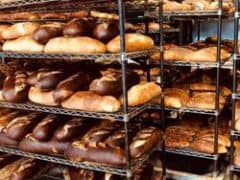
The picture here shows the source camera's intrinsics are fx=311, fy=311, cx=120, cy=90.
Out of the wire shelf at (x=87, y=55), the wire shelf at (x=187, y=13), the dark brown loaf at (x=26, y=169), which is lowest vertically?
the dark brown loaf at (x=26, y=169)

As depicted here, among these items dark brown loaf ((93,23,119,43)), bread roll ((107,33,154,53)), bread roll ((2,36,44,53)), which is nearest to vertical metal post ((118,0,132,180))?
bread roll ((107,33,154,53))

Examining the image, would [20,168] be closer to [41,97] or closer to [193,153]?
[41,97]

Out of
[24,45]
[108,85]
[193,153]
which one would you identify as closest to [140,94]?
[108,85]

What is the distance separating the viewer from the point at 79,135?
6.03 feet

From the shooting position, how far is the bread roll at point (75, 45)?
1.59 metres

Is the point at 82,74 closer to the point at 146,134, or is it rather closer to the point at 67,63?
the point at 67,63

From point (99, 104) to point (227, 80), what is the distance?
1.28 metres

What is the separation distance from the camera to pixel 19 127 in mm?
1897

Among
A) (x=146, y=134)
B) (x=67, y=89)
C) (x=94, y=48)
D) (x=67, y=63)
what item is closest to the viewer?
(x=94, y=48)

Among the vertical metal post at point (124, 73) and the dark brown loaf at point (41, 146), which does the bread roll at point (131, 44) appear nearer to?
the vertical metal post at point (124, 73)

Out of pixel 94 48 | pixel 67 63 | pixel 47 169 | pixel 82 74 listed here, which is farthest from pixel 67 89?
pixel 47 169

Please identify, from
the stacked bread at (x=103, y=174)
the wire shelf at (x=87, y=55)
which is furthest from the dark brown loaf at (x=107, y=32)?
the stacked bread at (x=103, y=174)

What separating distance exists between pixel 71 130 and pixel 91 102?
0.93 feet

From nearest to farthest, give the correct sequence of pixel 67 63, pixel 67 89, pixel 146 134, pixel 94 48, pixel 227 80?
pixel 94 48
pixel 67 89
pixel 146 134
pixel 67 63
pixel 227 80
